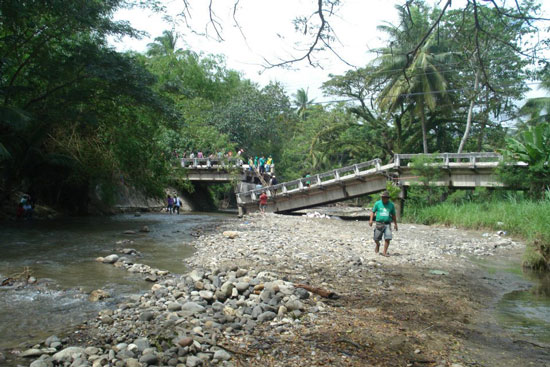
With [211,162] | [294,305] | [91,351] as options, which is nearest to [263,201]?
[211,162]

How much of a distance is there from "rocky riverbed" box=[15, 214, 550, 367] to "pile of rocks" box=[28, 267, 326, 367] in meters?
0.01

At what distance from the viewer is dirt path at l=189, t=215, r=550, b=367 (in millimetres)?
4527

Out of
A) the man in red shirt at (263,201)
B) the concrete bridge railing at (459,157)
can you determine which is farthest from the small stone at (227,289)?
the man in red shirt at (263,201)

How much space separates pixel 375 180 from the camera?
81.8 feet


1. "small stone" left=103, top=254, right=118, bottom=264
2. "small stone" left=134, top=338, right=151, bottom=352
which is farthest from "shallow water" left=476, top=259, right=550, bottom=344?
"small stone" left=103, top=254, right=118, bottom=264

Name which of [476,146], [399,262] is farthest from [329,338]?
[476,146]

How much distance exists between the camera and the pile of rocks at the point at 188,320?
14.3 ft

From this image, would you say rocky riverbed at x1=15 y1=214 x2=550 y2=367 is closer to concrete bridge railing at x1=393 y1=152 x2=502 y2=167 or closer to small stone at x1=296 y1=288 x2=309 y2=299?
small stone at x1=296 y1=288 x2=309 y2=299

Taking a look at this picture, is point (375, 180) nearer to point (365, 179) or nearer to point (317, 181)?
point (365, 179)

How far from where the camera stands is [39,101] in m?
16.6

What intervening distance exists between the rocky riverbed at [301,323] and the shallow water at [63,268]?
508 mm

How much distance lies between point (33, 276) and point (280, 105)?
41.8 meters

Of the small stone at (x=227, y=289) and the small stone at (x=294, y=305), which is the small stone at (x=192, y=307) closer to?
the small stone at (x=227, y=289)

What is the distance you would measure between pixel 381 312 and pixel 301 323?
53.2 inches
